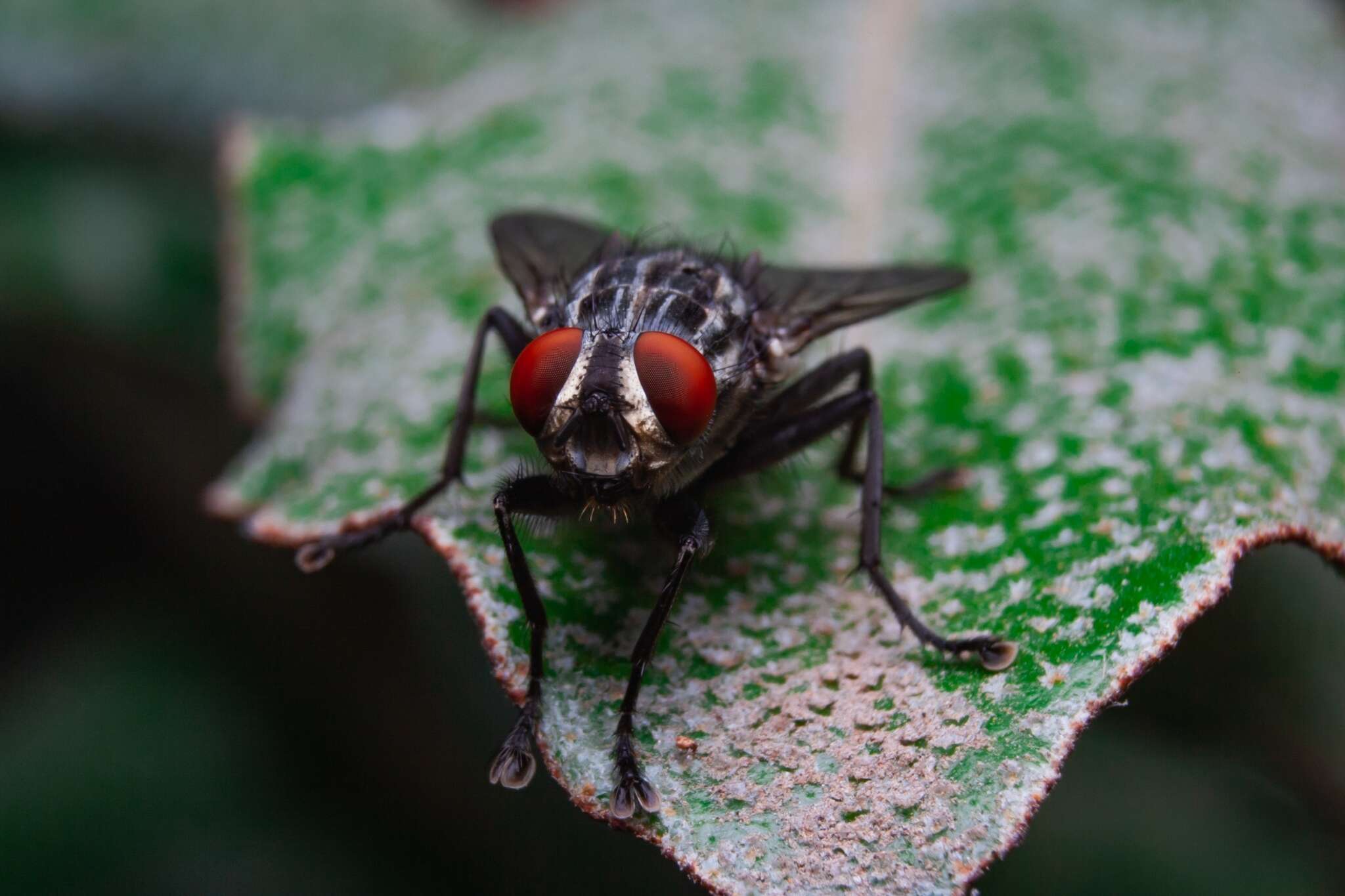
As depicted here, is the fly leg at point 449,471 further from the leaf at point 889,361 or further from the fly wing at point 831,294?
the fly wing at point 831,294

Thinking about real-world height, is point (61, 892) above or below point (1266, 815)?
above

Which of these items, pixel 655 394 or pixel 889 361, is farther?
pixel 889 361

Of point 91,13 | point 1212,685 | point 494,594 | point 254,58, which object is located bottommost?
point 1212,685

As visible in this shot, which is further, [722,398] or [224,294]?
[224,294]

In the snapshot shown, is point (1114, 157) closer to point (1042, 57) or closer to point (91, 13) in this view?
point (1042, 57)

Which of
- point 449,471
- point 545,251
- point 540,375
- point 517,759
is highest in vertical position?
point 540,375

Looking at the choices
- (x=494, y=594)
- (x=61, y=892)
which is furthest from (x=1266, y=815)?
(x=61, y=892)

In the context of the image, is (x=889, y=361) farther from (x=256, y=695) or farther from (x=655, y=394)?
(x=256, y=695)

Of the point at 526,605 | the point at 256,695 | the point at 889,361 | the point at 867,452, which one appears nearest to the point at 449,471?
the point at 526,605
